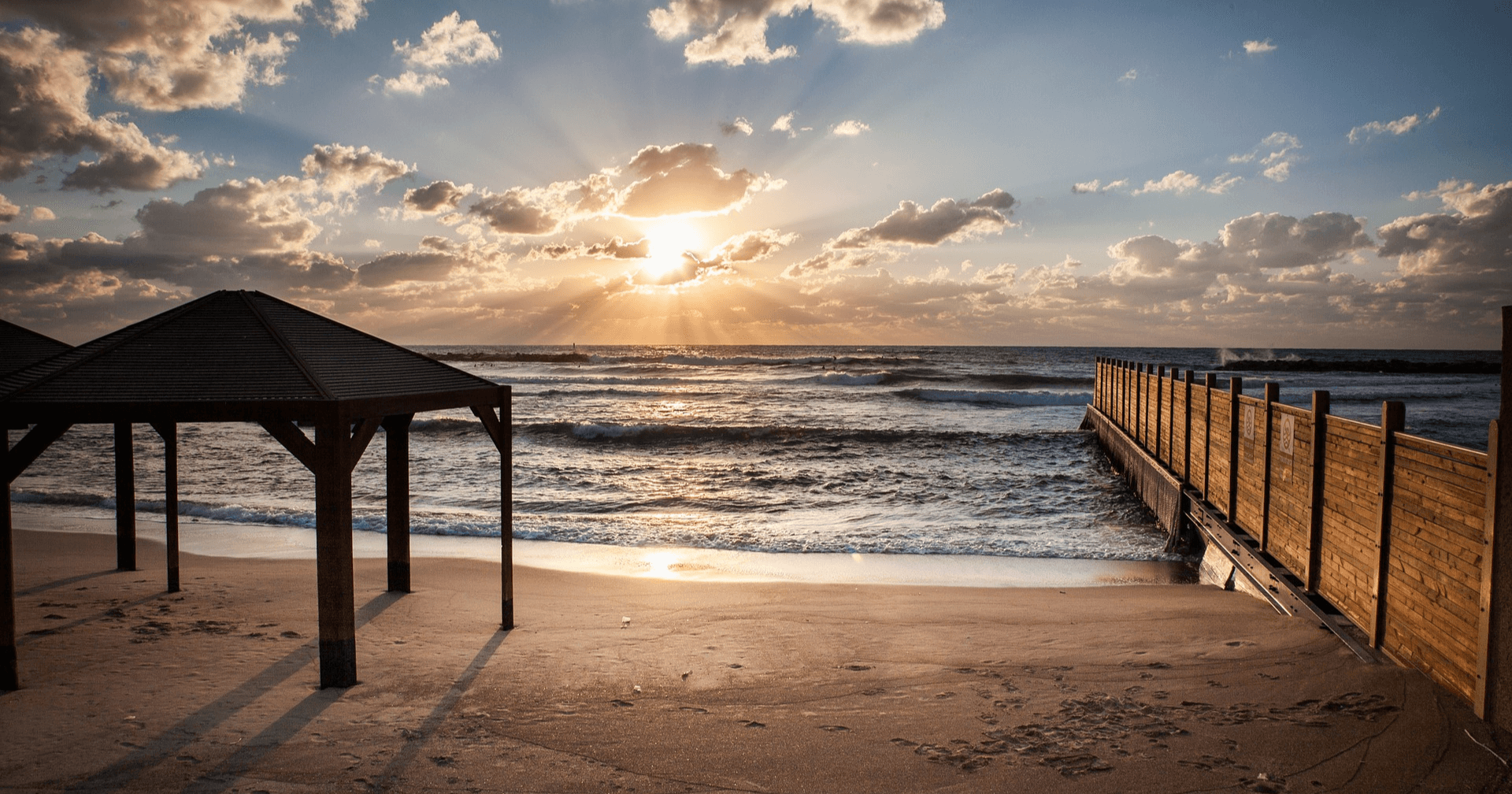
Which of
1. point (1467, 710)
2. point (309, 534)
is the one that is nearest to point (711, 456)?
point (309, 534)

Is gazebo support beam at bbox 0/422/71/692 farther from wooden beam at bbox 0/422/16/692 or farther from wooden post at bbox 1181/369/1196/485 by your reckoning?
wooden post at bbox 1181/369/1196/485

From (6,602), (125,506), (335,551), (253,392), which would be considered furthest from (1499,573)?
(125,506)

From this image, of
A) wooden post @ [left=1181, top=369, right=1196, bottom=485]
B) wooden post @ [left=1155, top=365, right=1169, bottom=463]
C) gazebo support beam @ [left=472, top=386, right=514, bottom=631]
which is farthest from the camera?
wooden post @ [left=1155, top=365, right=1169, bottom=463]

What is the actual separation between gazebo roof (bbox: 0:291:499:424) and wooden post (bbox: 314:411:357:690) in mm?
267

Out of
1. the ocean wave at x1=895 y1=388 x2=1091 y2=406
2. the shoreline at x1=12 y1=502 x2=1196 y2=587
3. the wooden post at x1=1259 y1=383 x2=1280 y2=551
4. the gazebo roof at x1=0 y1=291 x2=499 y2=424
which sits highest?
the gazebo roof at x1=0 y1=291 x2=499 y2=424

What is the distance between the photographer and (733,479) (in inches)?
727

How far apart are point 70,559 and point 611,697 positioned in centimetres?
923

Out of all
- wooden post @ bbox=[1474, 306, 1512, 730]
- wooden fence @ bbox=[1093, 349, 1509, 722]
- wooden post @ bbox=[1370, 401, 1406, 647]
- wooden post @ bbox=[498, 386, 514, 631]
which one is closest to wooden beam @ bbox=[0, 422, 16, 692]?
wooden post @ bbox=[498, 386, 514, 631]

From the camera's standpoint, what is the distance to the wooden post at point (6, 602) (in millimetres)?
5352

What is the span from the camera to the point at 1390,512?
17.6 ft

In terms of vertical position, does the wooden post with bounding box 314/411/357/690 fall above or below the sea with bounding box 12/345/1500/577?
above

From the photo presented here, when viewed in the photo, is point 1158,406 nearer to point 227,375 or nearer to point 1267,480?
point 1267,480

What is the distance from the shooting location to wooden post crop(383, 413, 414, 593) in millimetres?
7875

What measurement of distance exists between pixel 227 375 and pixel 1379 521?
8.40m
